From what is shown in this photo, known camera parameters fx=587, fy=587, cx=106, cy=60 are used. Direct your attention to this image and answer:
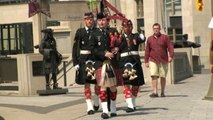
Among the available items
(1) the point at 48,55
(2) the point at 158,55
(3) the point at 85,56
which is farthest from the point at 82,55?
(1) the point at 48,55

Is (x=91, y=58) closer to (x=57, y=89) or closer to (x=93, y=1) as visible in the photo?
(x=57, y=89)

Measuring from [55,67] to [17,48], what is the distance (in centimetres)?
4035

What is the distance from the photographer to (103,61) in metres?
10.9

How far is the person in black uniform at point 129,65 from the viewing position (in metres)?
11.5

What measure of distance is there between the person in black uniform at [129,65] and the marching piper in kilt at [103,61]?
500mm

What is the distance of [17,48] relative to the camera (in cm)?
5716

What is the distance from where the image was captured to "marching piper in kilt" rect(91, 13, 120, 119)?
35.2 feet

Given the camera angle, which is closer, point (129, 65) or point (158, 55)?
point (129, 65)

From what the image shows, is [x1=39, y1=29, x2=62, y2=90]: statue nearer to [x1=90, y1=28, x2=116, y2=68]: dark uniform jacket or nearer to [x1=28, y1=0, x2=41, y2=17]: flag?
[x1=28, y1=0, x2=41, y2=17]: flag

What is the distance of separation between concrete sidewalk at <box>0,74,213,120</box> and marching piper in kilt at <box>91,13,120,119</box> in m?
0.46

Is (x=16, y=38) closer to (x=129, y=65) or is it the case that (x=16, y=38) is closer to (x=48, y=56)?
(x=48, y=56)

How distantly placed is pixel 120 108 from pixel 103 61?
1.96 metres

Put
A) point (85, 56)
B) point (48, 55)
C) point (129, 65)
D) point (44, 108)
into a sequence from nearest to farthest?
point (85, 56) → point (129, 65) → point (44, 108) → point (48, 55)

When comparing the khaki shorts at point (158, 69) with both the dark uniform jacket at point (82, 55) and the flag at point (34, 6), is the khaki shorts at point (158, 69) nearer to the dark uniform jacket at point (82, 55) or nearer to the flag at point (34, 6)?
the dark uniform jacket at point (82, 55)
